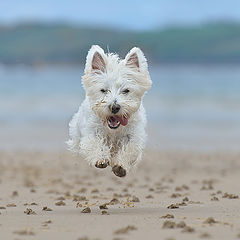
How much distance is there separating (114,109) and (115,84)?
0.35 m

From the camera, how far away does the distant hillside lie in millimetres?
124125

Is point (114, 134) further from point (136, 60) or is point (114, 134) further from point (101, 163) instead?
point (136, 60)

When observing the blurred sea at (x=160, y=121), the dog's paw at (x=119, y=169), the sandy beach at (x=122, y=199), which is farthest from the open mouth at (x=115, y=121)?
the blurred sea at (x=160, y=121)

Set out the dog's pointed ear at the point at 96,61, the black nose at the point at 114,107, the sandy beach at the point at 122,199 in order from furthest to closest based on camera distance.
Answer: the dog's pointed ear at the point at 96,61
the black nose at the point at 114,107
the sandy beach at the point at 122,199

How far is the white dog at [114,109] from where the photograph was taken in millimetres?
8727

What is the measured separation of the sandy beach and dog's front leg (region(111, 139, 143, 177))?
1.58 ft

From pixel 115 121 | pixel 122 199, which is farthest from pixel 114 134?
pixel 122 199

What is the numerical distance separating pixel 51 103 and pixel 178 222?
A: 95.7 feet

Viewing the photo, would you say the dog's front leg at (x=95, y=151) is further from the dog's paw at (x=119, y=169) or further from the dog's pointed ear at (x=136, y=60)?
the dog's pointed ear at (x=136, y=60)

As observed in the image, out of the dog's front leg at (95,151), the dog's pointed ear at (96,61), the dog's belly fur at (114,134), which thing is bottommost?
the dog's front leg at (95,151)

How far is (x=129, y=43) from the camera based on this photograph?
118 metres

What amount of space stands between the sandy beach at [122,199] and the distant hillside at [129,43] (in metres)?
97.7

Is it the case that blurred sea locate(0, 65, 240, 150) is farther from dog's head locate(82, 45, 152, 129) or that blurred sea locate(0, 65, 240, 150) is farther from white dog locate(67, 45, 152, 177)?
dog's head locate(82, 45, 152, 129)

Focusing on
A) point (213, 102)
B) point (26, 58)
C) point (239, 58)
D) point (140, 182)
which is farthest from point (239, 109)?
point (26, 58)
